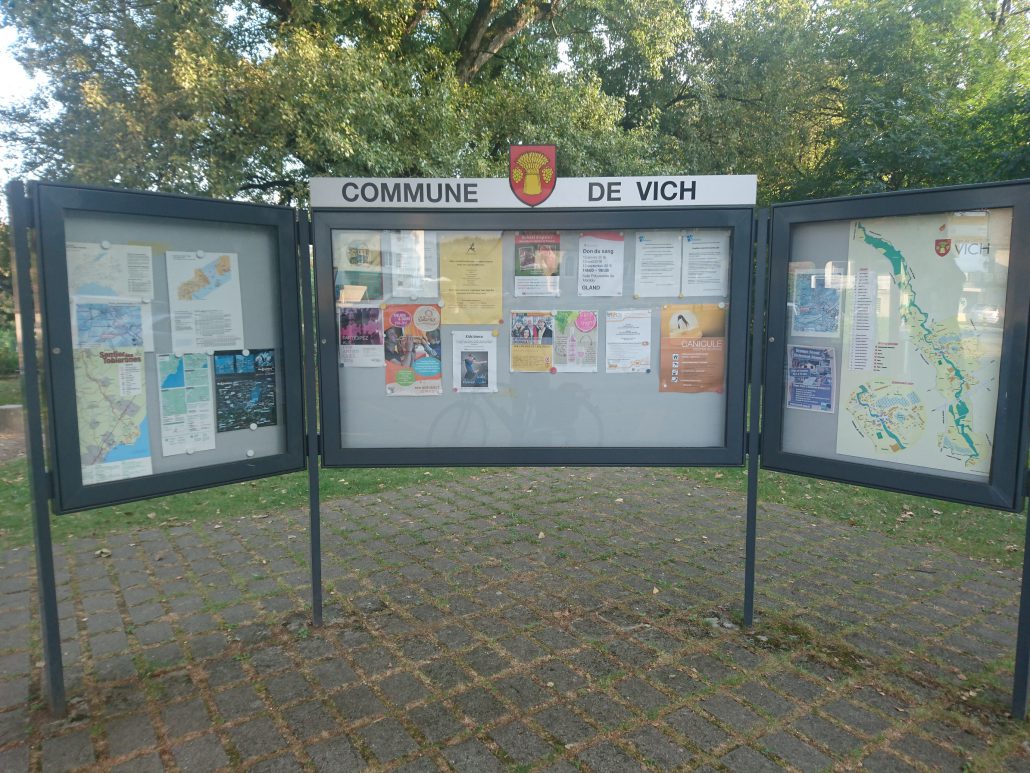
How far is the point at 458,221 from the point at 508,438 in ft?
4.15

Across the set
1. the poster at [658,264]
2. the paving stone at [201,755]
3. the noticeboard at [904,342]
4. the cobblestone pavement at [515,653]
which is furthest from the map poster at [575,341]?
the paving stone at [201,755]

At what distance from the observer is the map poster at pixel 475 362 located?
12.8 ft

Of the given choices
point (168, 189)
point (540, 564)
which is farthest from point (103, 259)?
point (168, 189)

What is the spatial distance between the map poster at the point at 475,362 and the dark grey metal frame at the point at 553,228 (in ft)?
1.22

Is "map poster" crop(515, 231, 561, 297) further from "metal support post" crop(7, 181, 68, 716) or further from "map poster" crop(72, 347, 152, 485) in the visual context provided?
"metal support post" crop(7, 181, 68, 716)

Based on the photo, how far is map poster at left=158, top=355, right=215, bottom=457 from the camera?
11.1 feet

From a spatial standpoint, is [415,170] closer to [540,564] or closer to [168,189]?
[168,189]

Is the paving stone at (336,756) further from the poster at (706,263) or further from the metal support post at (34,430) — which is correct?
the poster at (706,263)

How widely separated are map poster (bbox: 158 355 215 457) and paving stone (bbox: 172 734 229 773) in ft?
4.44

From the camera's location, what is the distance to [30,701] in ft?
10.0

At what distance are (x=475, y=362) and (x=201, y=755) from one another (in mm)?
2279

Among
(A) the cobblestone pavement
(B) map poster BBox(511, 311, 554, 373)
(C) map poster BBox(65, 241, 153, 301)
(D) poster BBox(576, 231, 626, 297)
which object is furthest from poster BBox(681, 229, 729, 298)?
(C) map poster BBox(65, 241, 153, 301)

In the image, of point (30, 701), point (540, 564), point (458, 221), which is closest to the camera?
point (30, 701)

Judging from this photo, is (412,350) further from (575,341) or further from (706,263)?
(706,263)
